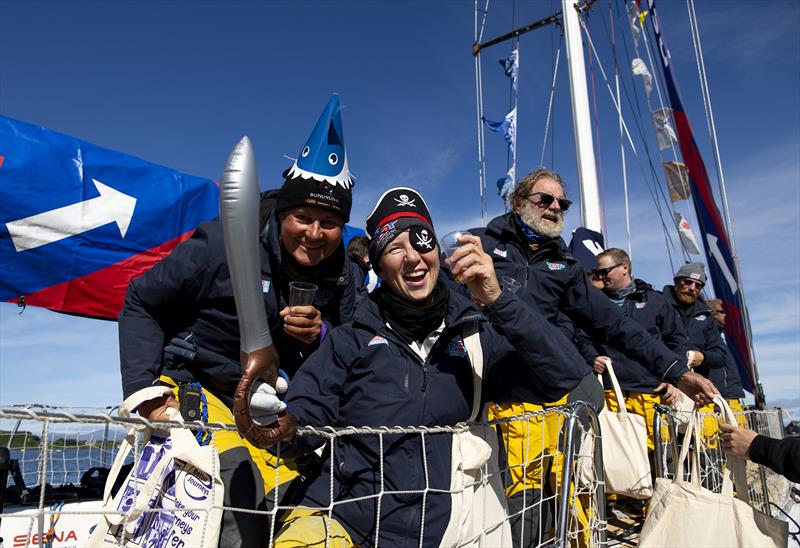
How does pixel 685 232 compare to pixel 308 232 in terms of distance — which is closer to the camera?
pixel 308 232

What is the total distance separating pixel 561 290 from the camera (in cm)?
347

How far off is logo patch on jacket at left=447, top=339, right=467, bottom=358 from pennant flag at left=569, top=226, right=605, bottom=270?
12.7 ft

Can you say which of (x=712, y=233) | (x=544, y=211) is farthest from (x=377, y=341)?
(x=712, y=233)

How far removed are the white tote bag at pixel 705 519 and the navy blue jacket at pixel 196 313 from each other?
1713 millimetres

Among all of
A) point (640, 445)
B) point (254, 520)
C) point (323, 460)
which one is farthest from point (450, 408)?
point (640, 445)

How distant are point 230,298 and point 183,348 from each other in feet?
0.98

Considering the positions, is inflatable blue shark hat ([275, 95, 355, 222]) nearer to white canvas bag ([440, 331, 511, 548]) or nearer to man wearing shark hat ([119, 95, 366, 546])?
man wearing shark hat ([119, 95, 366, 546])

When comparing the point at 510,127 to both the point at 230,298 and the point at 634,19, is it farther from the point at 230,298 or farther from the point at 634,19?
the point at 230,298

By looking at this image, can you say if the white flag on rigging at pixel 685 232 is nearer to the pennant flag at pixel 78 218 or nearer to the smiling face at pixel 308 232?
the pennant flag at pixel 78 218

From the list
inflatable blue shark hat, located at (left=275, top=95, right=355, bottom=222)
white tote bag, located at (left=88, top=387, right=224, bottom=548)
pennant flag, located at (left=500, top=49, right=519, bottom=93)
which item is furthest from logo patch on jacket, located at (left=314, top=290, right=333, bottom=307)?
pennant flag, located at (left=500, top=49, right=519, bottom=93)

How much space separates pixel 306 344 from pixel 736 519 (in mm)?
1945

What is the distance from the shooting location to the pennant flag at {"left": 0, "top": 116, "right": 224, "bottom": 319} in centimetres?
363

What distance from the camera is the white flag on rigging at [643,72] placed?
381 inches

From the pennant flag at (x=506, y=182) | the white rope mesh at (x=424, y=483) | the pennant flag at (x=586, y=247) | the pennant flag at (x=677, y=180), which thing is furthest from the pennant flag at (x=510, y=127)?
the white rope mesh at (x=424, y=483)
